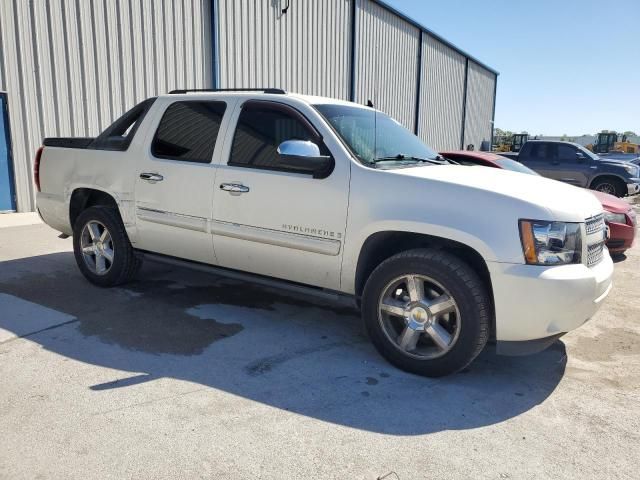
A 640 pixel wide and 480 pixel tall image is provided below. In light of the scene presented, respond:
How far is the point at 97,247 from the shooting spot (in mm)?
5223

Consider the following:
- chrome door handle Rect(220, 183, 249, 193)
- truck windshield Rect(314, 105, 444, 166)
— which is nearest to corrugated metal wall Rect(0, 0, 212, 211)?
chrome door handle Rect(220, 183, 249, 193)

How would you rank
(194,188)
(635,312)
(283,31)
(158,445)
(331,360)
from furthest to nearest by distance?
(283,31), (635,312), (194,188), (331,360), (158,445)

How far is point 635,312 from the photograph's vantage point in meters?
5.16

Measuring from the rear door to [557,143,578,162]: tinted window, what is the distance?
1179 cm

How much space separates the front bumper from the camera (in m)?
3.12

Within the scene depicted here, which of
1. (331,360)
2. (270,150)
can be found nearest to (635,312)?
(331,360)

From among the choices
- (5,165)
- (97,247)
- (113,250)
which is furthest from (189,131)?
(5,165)

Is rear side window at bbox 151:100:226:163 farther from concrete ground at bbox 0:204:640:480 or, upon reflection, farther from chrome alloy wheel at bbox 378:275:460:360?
chrome alloy wheel at bbox 378:275:460:360

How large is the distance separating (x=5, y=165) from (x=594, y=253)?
951 centimetres

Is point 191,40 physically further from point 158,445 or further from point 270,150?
point 158,445

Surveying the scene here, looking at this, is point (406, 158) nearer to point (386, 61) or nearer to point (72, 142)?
point (72, 142)

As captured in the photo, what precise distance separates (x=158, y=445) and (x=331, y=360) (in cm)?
144

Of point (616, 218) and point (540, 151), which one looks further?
point (540, 151)

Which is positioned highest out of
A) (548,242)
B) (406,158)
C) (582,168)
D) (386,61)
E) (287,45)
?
(386,61)
